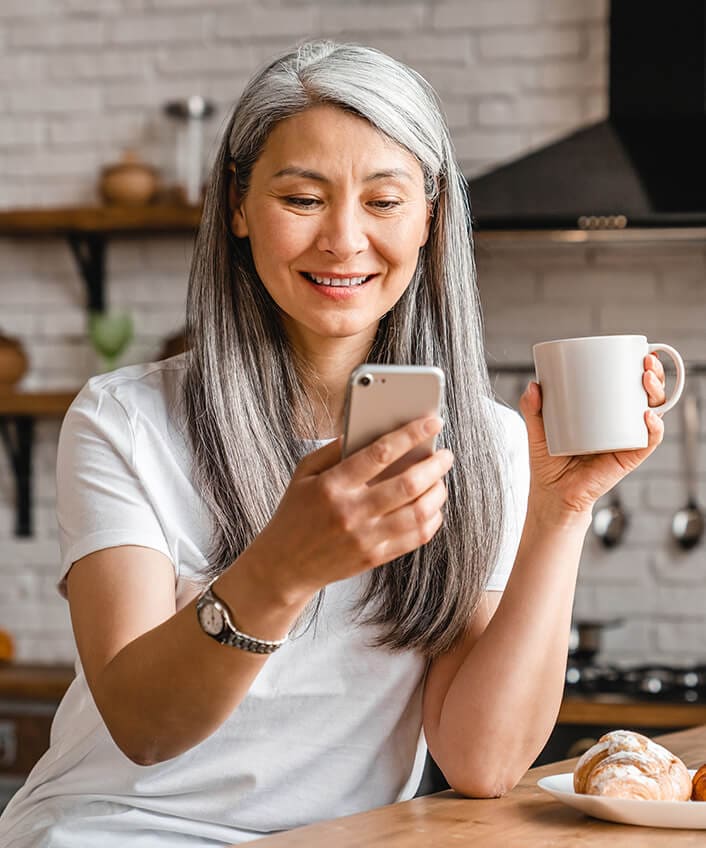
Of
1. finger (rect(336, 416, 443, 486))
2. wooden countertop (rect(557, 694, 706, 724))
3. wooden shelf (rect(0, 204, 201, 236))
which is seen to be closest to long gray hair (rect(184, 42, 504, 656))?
finger (rect(336, 416, 443, 486))

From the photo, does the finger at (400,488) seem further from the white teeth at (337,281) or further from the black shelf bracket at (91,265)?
the black shelf bracket at (91,265)

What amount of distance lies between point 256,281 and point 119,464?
0.27 m

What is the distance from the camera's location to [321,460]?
0.94 metres

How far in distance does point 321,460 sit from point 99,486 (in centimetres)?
43

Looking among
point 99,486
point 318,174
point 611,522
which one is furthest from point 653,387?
point 611,522

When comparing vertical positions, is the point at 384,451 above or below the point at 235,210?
below

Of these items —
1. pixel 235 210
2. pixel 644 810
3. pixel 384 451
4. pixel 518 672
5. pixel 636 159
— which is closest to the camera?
pixel 384 451

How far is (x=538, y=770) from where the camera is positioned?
134cm

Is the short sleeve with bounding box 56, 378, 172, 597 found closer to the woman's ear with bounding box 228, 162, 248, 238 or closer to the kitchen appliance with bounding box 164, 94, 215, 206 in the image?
the woman's ear with bounding box 228, 162, 248, 238

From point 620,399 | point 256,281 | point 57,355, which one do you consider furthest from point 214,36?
point 620,399

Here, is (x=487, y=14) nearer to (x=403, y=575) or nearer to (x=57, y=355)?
(x=57, y=355)

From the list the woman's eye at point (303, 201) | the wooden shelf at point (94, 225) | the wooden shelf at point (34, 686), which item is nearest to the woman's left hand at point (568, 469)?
the woman's eye at point (303, 201)

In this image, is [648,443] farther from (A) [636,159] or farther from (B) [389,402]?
(A) [636,159]

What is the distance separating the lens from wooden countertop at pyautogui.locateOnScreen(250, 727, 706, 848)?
39.4 inches
